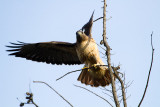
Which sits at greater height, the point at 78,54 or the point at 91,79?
the point at 78,54

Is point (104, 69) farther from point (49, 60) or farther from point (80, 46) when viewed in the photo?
point (49, 60)

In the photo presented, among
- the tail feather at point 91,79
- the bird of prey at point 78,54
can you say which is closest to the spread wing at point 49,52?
the bird of prey at point 78,54

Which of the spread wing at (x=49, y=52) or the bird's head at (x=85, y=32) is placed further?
the spread wing at (x=49, y=52)

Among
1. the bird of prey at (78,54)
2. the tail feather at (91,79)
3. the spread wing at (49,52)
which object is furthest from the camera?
the spread wing at (49,52)

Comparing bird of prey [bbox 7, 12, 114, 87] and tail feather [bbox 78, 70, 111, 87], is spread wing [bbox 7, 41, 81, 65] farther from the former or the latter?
tail feather [bbox 78, 70, 111, 87]

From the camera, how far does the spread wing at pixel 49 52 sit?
256 inches

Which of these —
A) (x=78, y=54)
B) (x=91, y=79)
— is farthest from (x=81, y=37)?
(x=91, y=79)

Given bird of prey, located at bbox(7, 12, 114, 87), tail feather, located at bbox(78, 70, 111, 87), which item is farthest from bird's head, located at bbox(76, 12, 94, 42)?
tail feather, located at bbox(78, 70, 111, 87)

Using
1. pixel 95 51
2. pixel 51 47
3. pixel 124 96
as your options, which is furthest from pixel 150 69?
pixel 51 47

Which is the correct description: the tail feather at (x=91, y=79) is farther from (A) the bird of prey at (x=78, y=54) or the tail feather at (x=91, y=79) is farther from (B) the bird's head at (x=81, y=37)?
(B) the bird's head at (x=81, y=37)

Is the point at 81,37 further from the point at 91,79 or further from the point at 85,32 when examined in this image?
the point at 91,79

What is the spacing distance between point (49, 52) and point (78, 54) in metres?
1.24

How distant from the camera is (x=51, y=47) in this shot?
6648mm

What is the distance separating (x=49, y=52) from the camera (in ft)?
22.4
